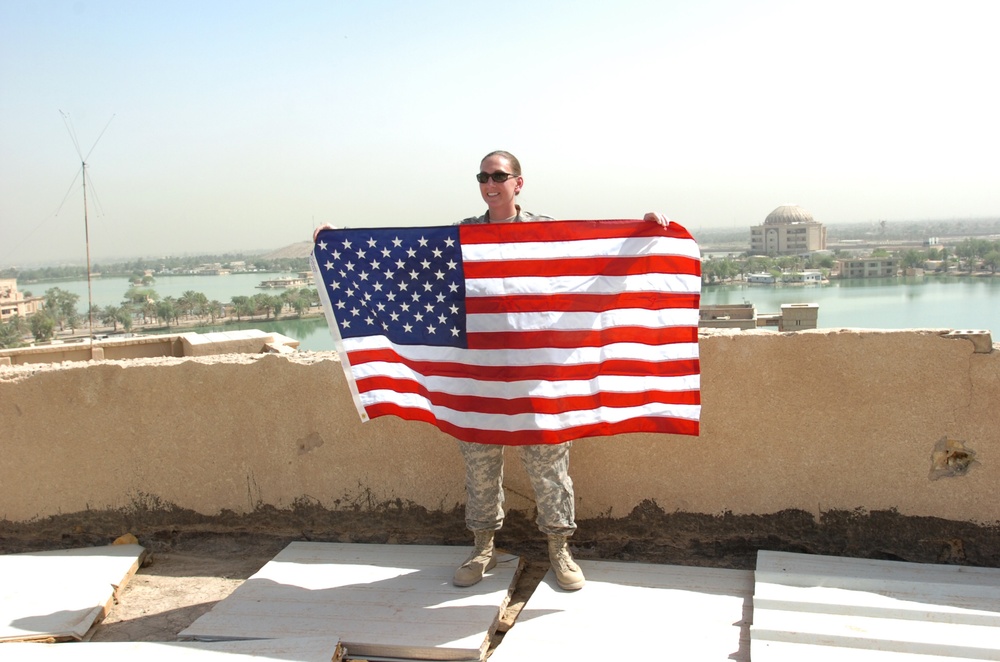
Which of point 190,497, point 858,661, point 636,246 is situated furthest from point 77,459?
point 858,661

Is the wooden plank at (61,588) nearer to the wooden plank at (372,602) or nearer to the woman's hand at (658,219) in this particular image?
the wooden plank at (372,602)

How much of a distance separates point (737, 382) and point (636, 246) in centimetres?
83

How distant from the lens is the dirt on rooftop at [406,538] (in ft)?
11.9

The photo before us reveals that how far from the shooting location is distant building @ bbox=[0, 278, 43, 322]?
134 ft

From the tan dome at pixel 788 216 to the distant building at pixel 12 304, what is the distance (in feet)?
221

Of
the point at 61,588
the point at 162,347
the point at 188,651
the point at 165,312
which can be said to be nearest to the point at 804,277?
the point at 165,312

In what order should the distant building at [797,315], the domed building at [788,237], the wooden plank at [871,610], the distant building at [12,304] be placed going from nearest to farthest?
the wooden plank at [871,610] → the distant building at [797,315] → the distant building at [12,304] → the domed building at [788,237]

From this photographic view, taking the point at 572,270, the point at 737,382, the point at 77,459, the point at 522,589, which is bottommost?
the point at 522,589

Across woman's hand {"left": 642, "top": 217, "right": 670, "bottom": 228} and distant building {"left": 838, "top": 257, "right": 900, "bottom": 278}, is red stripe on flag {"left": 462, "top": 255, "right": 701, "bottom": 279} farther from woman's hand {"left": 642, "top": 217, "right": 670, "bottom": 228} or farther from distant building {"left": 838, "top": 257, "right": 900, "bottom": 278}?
distant building {"left": 838, "top": 257, "right": 900, "bottom": 278}

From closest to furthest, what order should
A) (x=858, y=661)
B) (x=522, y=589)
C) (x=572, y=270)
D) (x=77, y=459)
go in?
(x=858, y=661)
(x=572, y=270)
(x=522, y=589)
(x=77, y=459)

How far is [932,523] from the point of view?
3.62 metres

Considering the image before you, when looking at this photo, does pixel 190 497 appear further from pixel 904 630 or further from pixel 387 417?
pixel 904 630

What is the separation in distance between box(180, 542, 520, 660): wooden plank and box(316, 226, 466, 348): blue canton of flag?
3.43 ft

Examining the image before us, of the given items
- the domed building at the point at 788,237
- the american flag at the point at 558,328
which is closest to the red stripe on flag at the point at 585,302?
the american flag at the point at 558,328
